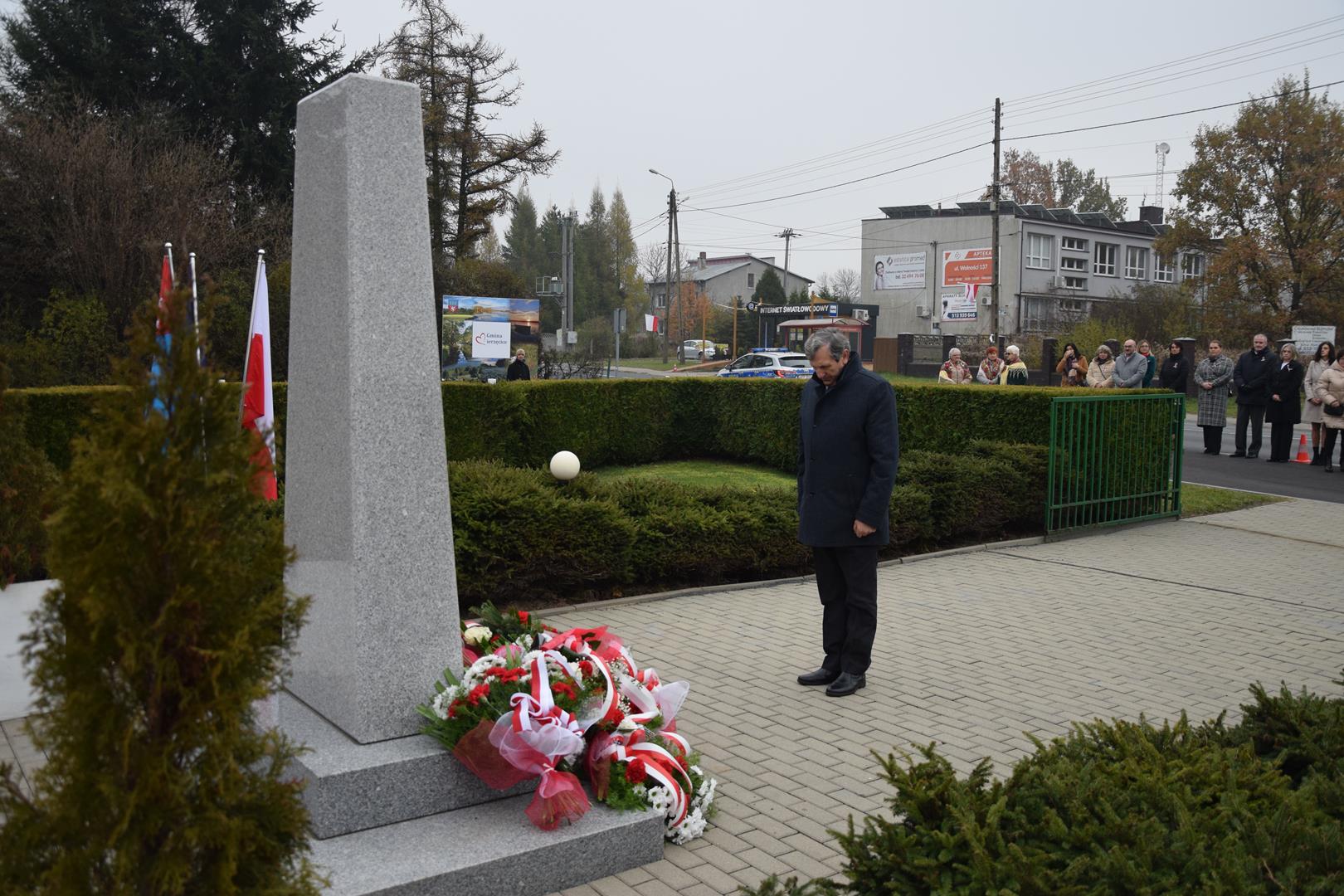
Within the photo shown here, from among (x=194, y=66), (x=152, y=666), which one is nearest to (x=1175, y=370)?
(x=152, y=666)

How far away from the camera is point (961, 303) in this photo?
65.1 m

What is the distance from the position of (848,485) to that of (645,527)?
2809 mm

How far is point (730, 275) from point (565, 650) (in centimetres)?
10820

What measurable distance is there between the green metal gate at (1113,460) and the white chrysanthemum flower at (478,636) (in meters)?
7.72

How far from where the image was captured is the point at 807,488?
20.2 feet

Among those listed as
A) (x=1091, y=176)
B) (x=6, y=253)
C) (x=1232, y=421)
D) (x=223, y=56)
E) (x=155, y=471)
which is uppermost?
(x=1091, y=176)

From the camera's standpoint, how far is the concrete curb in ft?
26.6

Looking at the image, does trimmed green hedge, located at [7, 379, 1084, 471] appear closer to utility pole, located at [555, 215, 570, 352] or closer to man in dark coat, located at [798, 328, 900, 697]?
man in dark coat, located at [798, 328, 900, 697]

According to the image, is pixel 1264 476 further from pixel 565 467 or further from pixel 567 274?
pixel 567 274

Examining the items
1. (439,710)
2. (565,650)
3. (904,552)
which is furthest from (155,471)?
(904,552)

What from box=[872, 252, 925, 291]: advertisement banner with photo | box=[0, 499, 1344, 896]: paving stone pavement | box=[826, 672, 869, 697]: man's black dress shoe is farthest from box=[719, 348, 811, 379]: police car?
box=[826, 672, 869, 697]: man's black dress shoe

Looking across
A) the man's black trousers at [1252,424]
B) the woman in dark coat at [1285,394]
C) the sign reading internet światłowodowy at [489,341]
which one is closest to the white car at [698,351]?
the sign reading internet światłowodowy at [489,341]

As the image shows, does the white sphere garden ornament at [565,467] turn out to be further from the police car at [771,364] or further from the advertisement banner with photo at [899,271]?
the advertisement banner with photo at [899,271]

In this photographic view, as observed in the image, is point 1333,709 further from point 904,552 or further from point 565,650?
point 904,552
